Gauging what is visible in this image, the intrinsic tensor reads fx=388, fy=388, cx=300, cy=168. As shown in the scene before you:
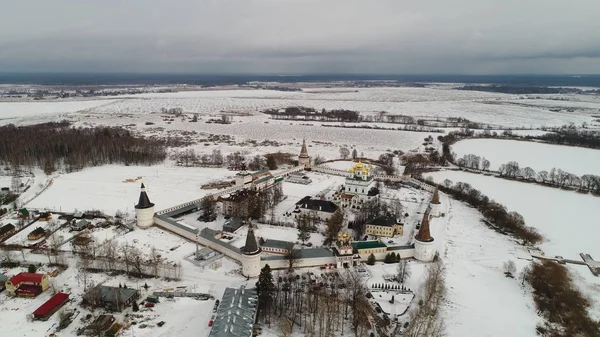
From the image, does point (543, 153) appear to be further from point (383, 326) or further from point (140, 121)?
point (140, 121)

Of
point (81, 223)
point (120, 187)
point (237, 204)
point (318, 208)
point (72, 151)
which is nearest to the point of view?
point (81, 223)

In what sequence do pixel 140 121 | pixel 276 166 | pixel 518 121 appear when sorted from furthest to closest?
pixel 518 121
pixel 140 121
pixel 276 166

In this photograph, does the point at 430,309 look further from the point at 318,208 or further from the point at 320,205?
the point at 320,205

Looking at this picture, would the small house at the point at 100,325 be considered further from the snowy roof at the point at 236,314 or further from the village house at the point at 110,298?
the snowy roof at the point at 236,314

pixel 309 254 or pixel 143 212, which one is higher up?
Result: pixel 143 212

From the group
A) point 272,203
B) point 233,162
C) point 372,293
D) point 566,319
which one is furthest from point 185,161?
point 566,319

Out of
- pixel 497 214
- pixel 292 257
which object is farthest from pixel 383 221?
pixel 497 214
